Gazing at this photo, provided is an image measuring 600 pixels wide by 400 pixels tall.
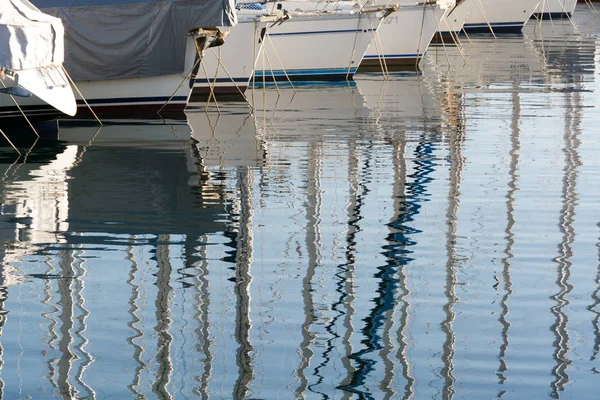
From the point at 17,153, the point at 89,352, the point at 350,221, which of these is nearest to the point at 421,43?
the point at 17,153

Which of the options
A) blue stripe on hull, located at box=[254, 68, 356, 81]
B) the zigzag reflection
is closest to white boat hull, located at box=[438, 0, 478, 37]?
blue stripe on hull, located at box=[254, 68, 356, 81]

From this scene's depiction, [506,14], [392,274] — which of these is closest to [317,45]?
[392,274]

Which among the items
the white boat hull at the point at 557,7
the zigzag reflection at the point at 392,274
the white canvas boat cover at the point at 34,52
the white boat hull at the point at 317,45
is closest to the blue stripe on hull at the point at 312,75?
the white boat hull at the point at 317,45

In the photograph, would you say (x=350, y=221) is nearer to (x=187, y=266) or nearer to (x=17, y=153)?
(x=187, y=266)

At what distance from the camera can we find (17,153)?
721 inches

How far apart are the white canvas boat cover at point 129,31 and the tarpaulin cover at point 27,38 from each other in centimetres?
256

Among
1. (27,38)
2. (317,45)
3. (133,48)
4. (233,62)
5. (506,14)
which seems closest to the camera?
(27,38)

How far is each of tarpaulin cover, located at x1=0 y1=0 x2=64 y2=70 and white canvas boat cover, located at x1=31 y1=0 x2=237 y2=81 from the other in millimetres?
2557

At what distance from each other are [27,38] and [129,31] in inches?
182

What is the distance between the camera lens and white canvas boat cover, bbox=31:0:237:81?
22.8 metres

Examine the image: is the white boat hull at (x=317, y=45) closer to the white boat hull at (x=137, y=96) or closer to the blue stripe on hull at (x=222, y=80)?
the blue stripe on hull at (x=222, y=80)

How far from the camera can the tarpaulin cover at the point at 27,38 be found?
18.2 meters

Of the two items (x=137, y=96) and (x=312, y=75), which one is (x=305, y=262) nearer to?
(x=137, y=96)

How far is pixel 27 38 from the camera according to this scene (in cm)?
1856
